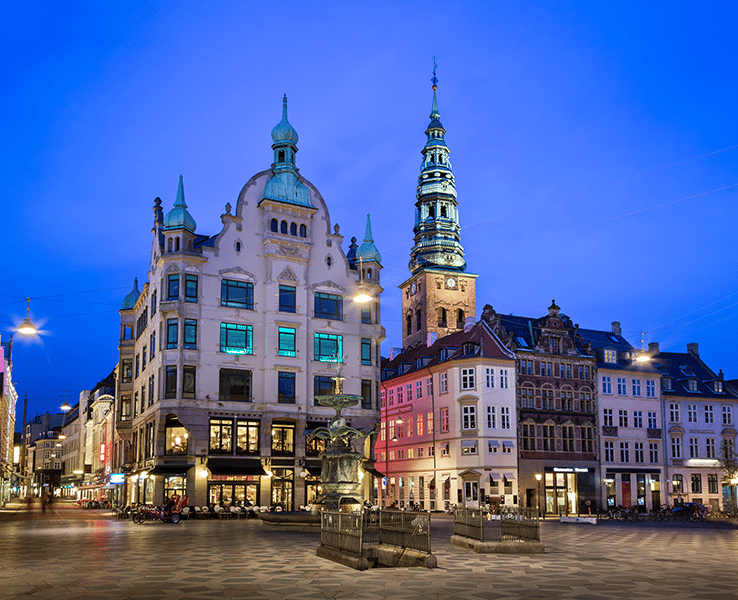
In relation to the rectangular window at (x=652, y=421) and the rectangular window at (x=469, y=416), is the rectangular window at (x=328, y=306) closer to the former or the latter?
the rectangular window at (x=469, y=416)

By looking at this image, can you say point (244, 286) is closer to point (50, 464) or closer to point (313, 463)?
point (313, 463)

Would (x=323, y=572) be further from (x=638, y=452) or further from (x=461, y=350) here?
(x=638, y=452)

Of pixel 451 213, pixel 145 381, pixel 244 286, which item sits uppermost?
pixel 451 213

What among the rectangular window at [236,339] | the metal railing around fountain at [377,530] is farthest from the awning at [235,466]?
the metal railing around fountain at [377,530]

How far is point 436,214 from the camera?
102m

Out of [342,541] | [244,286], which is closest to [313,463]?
[244,286]

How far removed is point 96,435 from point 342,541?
301 feet

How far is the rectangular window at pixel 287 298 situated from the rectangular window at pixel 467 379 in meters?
16.9

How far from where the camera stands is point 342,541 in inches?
843

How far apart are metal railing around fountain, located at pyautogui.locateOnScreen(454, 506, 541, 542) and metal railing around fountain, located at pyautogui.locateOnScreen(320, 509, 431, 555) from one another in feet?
14.3

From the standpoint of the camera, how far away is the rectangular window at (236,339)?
54388 mm

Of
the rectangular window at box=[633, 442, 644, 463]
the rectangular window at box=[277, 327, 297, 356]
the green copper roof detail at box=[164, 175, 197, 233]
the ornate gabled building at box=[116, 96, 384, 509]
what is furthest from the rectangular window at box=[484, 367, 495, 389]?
the green copper roof detail at box=[164, 175, 197, 233]

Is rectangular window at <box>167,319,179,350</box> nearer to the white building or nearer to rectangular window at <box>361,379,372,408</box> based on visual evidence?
rectangular window at <box>361,379,372,408</box>

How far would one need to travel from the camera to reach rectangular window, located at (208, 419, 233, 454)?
52719 millimetres
